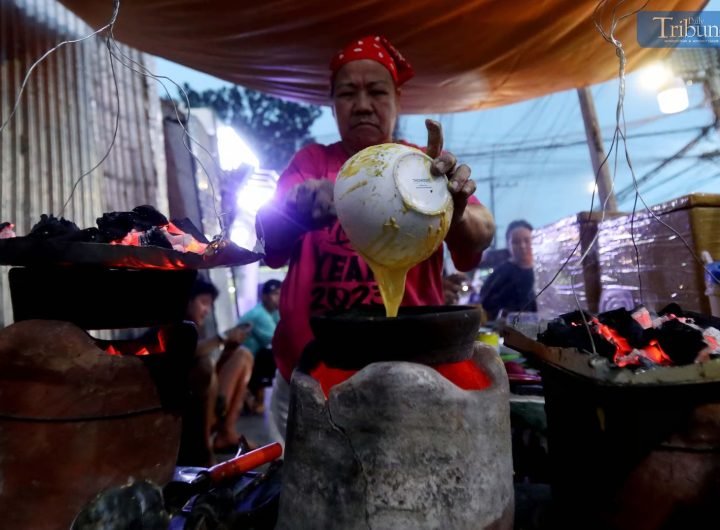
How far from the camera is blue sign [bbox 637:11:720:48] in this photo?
11.4 ft

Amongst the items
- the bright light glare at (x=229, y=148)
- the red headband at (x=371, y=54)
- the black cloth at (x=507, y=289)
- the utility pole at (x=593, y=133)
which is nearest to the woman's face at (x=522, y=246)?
the black cloth at (x=507, y=289)

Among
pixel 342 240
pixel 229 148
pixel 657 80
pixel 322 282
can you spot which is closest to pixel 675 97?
pixel 657 80

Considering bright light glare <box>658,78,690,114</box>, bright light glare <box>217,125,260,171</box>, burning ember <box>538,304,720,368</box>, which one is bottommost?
burning ember <box>538,304,720,368</box>

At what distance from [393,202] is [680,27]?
11.7ft

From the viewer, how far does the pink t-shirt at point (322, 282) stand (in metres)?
2.38

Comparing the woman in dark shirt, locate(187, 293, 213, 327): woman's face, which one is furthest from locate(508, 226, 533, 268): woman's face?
locate(187, 293, 213, 327): woman's face

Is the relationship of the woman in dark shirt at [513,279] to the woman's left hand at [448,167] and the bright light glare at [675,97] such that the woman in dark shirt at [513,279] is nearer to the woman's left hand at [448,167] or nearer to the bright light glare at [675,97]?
the bright light glare at [675,97]

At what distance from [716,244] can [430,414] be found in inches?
98.7

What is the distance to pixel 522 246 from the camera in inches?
257

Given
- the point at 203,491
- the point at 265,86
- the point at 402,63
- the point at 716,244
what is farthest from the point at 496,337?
the point at 265,86

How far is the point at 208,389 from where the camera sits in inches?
199

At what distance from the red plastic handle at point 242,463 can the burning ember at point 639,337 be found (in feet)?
4.94

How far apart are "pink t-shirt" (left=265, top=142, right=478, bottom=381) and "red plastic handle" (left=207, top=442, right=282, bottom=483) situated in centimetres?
40

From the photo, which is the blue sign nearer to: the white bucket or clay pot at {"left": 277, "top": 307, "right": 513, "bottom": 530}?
the white bucket
